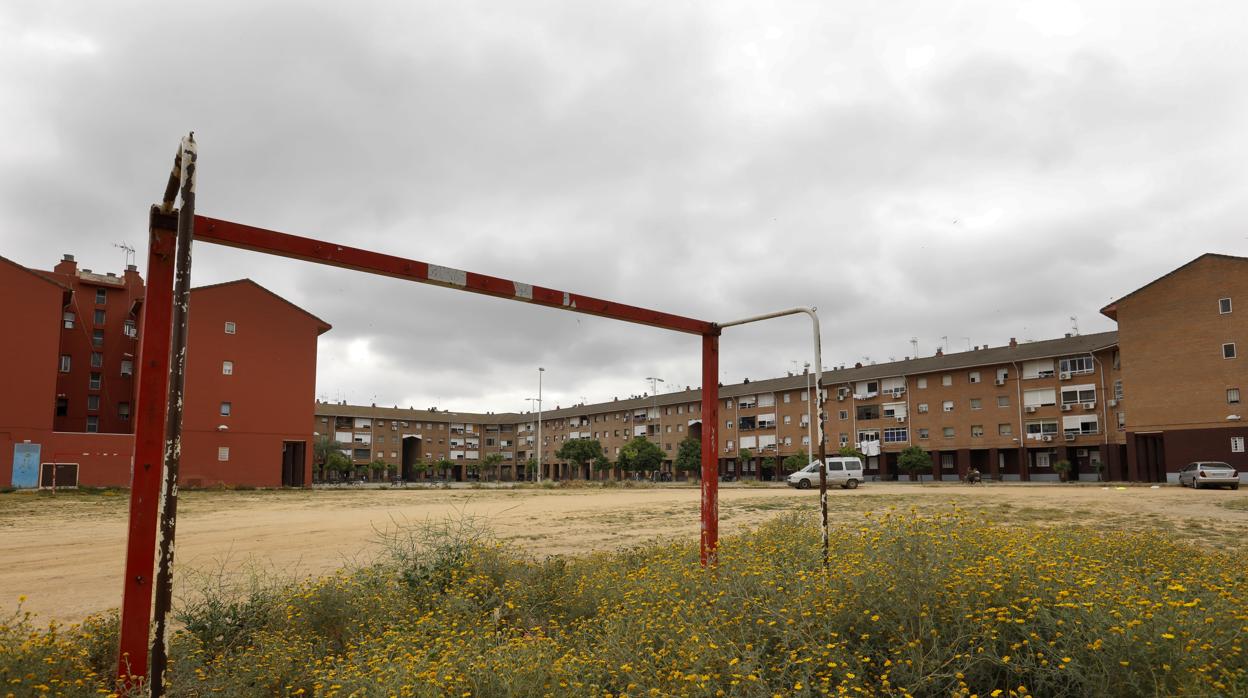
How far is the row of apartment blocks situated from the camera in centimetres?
5684

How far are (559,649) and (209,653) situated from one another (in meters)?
3.31

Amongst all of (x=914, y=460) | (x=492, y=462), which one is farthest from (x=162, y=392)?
(x=492, y=462)

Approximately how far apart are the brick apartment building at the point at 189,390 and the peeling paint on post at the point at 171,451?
44668 millimetres

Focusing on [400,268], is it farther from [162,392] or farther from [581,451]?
[581,451]

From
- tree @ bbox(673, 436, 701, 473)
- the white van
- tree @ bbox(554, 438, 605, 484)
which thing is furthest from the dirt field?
tree @ bbox(554, 438, 605, 484)

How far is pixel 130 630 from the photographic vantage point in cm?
486

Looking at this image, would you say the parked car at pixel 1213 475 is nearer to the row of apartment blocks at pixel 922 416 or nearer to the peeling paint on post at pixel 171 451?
the row of apartment blocks at pixel 922 416

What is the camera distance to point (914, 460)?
61.8 meters

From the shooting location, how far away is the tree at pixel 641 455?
8062 centimetres

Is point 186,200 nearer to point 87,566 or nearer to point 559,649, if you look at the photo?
point 559,649

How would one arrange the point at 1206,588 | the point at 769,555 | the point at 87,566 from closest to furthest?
the point at 1206,588, the point at 769,555, the point at 87,566

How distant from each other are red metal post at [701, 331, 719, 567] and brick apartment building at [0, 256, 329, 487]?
43.2m

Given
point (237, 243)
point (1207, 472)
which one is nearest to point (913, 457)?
point (1207, 472)

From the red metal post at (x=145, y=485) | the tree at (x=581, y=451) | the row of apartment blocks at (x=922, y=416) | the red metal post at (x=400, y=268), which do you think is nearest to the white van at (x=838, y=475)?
the row of apartment blocks at (x=922, y=416)
